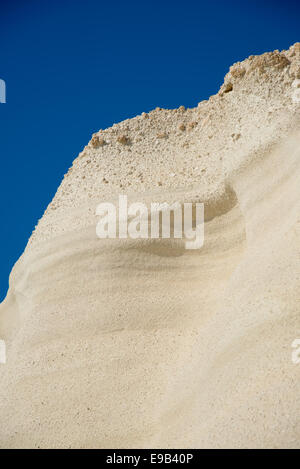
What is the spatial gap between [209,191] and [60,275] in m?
1.43

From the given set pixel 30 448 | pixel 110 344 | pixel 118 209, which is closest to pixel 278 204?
pixel 118 209

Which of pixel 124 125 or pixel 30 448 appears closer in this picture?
pixel 30 448

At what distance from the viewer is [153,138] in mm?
5246

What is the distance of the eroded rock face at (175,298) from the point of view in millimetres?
3166

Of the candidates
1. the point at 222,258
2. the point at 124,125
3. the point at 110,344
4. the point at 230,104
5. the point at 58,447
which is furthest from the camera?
the point at 124,125

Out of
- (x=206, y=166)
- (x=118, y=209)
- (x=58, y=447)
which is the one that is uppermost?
(x=206, y=166)

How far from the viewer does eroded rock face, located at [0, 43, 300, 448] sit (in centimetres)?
317

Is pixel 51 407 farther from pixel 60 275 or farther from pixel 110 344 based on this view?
pixel 60 275

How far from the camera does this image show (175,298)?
4062mm

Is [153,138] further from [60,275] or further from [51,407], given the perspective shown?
[51,407]

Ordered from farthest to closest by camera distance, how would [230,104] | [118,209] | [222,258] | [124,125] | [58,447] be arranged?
[124,125]
[230,104]
[118,209]
[222,258]
[58,447]

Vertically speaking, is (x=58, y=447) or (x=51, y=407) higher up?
(x=51, y=407)

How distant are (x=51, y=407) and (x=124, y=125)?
2961 mm

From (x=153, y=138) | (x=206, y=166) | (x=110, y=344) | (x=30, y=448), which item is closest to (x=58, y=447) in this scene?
(x=30, y=448)
